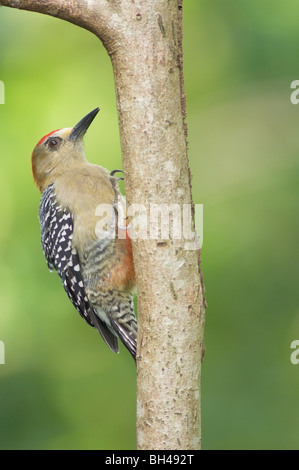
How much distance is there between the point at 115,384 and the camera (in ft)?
16.4

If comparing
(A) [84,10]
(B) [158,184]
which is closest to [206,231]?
(B) [158,184]

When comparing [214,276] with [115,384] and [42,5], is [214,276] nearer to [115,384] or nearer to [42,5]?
[115,384]

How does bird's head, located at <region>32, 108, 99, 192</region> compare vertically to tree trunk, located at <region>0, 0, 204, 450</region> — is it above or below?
above

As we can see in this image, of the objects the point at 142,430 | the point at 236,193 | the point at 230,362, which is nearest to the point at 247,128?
the point at 236,193

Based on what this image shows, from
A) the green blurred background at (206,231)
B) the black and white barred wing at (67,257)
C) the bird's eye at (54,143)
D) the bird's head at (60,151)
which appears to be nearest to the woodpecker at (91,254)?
the black and white barred wing at (67,257)

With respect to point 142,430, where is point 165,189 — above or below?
above

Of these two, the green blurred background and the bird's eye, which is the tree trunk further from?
the green blurred background

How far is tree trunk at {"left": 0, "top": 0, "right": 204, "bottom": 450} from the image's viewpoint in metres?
2.31

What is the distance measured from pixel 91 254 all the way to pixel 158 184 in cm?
130

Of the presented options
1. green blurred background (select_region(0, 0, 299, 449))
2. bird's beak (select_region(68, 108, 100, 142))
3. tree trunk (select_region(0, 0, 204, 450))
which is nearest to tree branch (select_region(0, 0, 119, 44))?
tree trunk (select_region(0, 0, 204, 450))

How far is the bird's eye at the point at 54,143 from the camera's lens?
3920 millimetres

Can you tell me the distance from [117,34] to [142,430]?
4.94 ft

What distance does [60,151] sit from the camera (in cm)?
390
